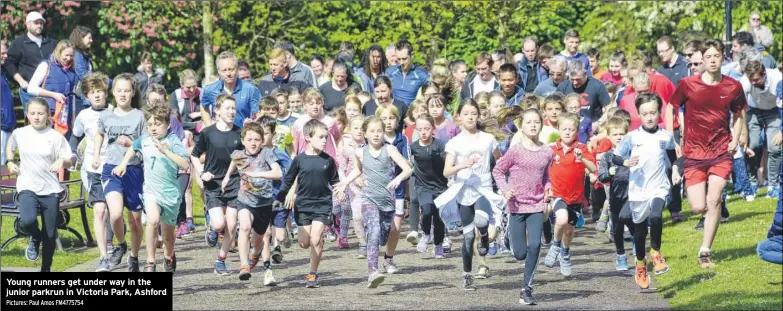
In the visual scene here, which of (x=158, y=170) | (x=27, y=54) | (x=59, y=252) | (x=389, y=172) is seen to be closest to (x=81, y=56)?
(x=27, y=54)

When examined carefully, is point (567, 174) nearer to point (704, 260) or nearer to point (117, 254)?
point (704, 260)

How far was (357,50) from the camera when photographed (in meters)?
32.6

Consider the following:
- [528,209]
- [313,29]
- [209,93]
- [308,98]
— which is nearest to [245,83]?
[209,93]

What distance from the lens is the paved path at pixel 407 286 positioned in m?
13.5

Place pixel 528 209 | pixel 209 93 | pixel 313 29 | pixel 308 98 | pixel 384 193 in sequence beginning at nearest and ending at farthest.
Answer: pixel 528 209, pixel 384 193, pixel 308 98, pixel 209 93, pixel 313 29

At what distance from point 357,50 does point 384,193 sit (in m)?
18.0

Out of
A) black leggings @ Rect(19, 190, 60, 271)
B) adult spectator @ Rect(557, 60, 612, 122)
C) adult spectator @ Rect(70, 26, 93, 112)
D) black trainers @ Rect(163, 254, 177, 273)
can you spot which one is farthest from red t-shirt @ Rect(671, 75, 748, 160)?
adult spectator @ Rect(70, 26, 93, 112)

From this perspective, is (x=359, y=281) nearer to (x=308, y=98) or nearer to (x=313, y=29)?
(x=308, y=98)

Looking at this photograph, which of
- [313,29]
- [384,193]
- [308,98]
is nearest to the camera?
[384,193]

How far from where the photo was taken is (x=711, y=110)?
1545 centimetres

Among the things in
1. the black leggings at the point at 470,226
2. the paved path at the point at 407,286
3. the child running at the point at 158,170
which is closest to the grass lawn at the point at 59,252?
the paved path at the point at 407,286

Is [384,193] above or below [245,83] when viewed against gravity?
below

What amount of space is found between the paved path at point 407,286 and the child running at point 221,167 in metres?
0.56

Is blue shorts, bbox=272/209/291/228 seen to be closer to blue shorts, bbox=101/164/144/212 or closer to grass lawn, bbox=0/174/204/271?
blue shorts, bbox=101/164/144/212
